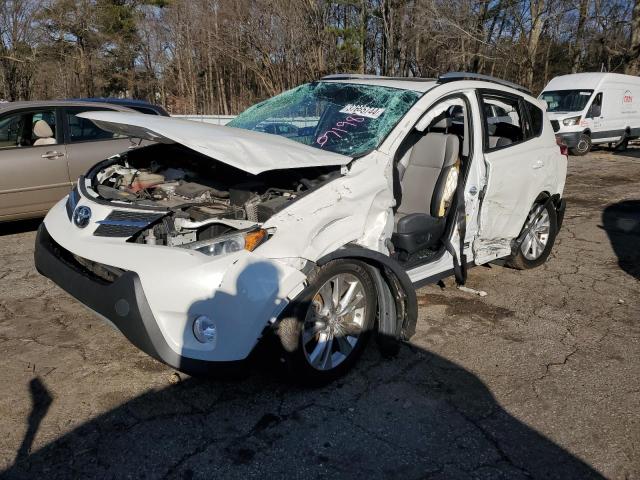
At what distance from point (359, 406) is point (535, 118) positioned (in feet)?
11.6

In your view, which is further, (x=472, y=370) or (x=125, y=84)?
(x=125, y=84)

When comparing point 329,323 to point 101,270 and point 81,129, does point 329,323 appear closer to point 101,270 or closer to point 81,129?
point 101,270

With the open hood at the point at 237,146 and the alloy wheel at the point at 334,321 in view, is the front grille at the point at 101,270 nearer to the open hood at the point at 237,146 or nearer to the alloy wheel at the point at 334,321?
the open hood at the point at 237,146

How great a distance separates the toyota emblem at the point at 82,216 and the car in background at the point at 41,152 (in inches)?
121

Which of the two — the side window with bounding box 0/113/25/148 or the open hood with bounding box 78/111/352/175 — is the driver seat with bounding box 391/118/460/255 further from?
the side window with bounding box 0/113/25/148

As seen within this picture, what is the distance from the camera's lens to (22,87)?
24578 millimetres

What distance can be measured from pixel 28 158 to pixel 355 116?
4.09 meters

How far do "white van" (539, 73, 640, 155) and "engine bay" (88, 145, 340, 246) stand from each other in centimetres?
1372

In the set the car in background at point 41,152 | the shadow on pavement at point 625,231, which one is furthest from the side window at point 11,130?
the shadow on pavement at point 625,231

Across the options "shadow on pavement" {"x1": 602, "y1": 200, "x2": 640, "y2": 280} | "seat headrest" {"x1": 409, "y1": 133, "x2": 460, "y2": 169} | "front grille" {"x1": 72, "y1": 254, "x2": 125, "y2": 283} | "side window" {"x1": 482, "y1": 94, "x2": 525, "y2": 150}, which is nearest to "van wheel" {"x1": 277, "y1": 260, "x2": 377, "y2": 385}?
"front grille" {"x1": 72, "y1": 254, "x2": 125, "y2": 283}

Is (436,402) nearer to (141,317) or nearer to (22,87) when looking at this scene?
(141,317)

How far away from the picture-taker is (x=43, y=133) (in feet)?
20.8

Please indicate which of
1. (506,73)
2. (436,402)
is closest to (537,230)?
(436,402)

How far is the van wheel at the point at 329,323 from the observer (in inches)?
117
